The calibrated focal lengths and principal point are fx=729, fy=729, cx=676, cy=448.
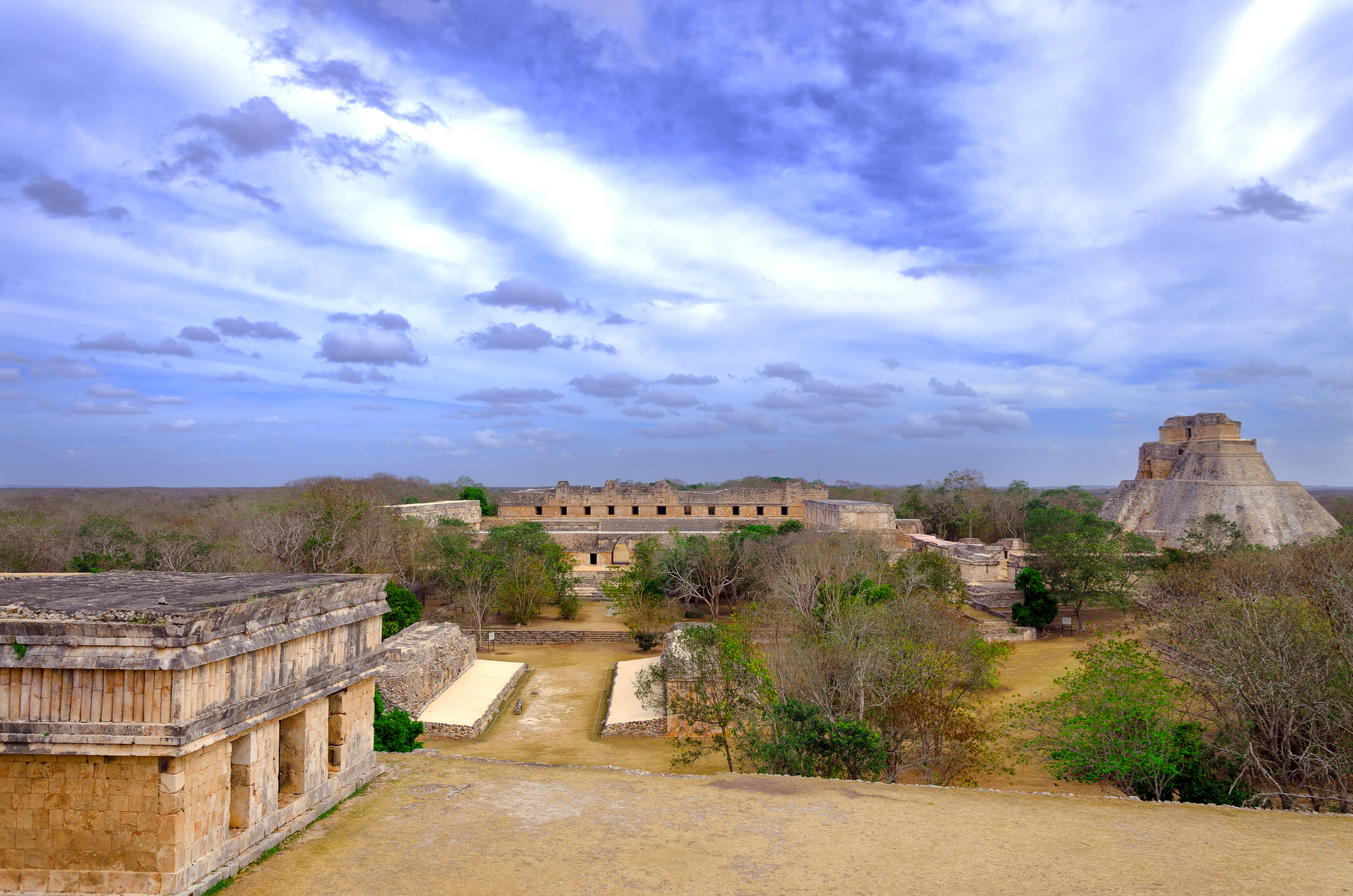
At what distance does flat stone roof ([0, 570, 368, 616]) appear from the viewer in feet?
13.6

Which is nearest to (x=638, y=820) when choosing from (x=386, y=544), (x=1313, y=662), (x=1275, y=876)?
(x=1275, y=876)

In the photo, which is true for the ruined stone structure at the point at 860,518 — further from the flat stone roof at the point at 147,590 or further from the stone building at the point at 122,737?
the stone building at the point at 122,737

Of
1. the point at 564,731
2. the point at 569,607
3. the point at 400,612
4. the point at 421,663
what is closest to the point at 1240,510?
the point at 569,607

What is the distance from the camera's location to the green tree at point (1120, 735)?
25.1ft

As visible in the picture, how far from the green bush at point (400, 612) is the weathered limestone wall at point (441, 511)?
251 inches

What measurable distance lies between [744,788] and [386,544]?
16.4 meters

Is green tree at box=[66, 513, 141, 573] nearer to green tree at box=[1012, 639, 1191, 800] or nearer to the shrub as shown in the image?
the shrub

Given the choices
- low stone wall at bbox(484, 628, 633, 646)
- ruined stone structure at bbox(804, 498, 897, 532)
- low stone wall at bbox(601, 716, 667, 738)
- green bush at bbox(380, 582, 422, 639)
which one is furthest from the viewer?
ruined stone structure at bbox(804, 498, 897, 532)

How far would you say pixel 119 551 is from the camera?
18938mm

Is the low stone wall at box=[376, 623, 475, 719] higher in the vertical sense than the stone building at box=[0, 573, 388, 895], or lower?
lower

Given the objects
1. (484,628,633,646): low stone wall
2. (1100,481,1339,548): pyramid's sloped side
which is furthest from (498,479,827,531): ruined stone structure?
(1100,481,1339,548): pyramid's sloped side

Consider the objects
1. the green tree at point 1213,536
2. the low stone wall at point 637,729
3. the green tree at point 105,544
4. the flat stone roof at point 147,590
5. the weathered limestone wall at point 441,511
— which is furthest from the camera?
the weathered limestone wall at point 441,511

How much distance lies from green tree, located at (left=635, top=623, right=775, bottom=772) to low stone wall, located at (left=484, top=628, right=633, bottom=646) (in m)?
5.99

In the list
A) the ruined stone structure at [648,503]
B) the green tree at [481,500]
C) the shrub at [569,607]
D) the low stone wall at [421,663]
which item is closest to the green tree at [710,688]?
the low stone wall at [421,663]
